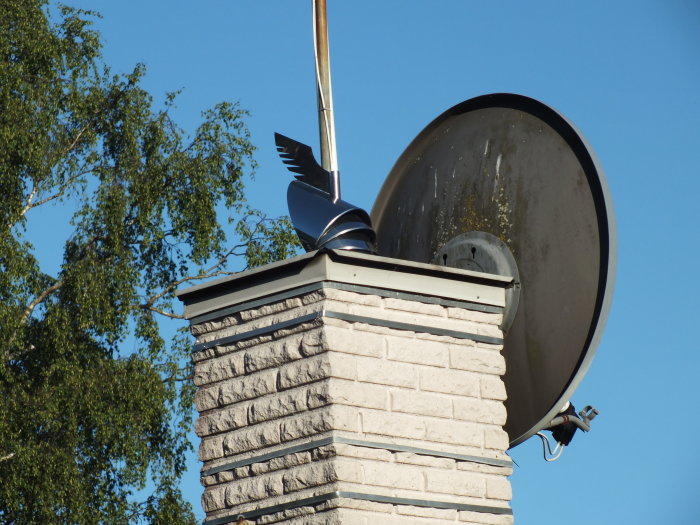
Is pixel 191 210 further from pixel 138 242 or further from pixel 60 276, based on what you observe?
pixel 60 276

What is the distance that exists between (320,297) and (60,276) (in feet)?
35.0

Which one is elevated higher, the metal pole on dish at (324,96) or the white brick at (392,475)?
the metal pole on dish at (324,96)

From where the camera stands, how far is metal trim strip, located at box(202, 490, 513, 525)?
6527mm

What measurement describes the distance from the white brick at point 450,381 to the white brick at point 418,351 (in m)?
0.04

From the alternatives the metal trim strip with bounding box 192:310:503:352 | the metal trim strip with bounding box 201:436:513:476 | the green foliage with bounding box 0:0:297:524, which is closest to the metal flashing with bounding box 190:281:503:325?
the metal trim strip with bounding box 192:310:503:352

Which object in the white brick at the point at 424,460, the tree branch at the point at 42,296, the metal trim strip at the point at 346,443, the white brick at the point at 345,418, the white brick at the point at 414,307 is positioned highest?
the tree branch at the point at 42,296

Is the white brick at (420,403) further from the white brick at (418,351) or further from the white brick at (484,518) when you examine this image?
the white brick at (484,518)

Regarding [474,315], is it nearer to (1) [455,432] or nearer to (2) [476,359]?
(2) [476,359]

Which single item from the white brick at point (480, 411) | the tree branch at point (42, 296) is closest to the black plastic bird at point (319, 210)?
the white brick at point (480, 411)

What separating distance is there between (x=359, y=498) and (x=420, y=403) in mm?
586

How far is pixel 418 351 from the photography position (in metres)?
6.91

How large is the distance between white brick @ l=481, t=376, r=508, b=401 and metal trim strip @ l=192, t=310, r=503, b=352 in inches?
7.6

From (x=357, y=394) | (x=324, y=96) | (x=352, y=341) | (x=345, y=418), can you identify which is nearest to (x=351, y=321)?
(x=352, y=341)

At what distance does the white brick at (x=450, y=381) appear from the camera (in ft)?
22.6
